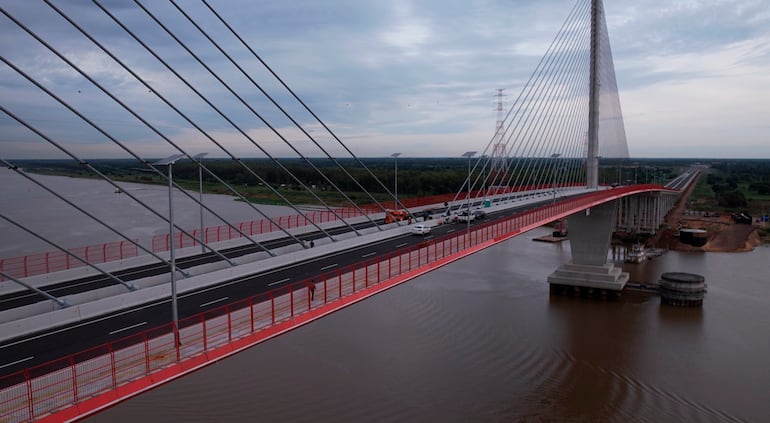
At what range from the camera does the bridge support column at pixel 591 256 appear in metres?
28.8

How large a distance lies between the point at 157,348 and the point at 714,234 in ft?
178

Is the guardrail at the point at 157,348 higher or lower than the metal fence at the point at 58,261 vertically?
higher

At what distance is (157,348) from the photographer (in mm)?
8852

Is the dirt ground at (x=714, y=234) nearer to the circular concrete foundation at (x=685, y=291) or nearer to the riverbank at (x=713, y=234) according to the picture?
the riverbank at (x=713, y=234)

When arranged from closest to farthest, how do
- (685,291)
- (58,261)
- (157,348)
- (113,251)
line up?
(157,348) → (58,261) → (685,291) → (113,251)

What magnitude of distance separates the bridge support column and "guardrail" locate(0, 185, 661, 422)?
17.5m

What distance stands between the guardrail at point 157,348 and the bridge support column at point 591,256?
1746cm

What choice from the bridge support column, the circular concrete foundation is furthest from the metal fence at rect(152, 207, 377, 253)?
the circular concrete foundation

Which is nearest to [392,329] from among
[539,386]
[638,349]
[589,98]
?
[539,386]

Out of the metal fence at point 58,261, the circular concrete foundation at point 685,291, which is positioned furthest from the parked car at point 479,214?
the metal fence at point 58,261

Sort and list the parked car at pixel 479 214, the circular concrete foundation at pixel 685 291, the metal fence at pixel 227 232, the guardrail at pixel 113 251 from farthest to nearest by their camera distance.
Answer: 1. the circular concrete foundation at pixel 685 291
2. the parked car at pixel 479 214
3. the metal fence at pixel 227 232
4. the guardrail at pixel 113 251

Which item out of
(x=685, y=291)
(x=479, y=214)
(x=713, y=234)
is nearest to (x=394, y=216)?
(x=479, y=214)

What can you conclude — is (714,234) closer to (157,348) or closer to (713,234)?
(713,234)

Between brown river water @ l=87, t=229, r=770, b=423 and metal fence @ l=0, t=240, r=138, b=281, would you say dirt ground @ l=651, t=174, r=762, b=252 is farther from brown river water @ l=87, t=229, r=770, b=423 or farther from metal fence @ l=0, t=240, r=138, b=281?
metal fence @ l=0, t=240, r=138, b=281
